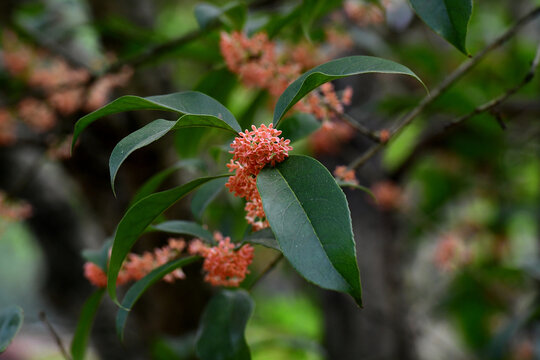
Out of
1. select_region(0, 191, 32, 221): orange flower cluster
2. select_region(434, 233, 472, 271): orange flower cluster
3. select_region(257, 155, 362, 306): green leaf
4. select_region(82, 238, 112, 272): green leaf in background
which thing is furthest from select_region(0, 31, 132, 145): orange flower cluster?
select_region(434, 233, 472, 271): orange flower cluster

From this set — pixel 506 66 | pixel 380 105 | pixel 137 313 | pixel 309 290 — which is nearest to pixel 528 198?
pixel 506 66

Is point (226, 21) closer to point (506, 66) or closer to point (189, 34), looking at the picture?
point (189, 34)

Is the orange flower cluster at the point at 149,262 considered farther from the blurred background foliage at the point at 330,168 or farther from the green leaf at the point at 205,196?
the blurred background foliage at the point at 330,168

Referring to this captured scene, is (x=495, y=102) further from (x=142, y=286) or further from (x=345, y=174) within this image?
(x=142, y=286)

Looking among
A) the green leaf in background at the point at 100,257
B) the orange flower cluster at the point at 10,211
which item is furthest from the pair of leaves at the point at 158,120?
the orange flower cluster at the point at 10,211

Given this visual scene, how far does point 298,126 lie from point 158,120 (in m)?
0.28

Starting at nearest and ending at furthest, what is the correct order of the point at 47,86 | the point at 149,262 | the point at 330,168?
the point at 149,262, the point at 47,86, the point at 330,168

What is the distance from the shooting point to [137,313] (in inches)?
65.6

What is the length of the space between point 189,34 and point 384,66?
67cm

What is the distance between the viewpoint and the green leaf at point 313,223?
0.44m

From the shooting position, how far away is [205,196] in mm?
708

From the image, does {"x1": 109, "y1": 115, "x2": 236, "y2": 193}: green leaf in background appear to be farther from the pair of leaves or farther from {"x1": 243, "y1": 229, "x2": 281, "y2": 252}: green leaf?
{"x1": 243, "y1": 229, "x2": 281, "y2": 252}: green leaf

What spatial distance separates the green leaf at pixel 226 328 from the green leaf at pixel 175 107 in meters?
0.28

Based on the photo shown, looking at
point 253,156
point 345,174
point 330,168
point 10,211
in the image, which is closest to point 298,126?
point 345,174
